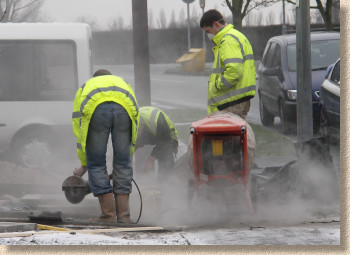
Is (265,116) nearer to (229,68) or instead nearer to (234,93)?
(234,93)

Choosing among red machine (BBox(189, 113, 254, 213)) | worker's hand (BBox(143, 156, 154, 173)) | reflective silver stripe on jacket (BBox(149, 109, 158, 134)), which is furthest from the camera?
worker's hand (BBox(143, 156, 154, 173))

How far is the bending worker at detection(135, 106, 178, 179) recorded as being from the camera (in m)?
7.24

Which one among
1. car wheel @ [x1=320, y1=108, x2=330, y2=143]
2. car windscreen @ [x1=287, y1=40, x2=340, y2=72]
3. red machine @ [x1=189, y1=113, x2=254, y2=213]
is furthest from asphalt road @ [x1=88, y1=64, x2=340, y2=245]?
car windscreen @ [x1=287, y1=40, x2=340, y2=72]

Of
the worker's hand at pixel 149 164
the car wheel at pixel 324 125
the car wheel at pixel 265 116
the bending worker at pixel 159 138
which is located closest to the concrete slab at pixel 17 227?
the bending worker at pixel 159 138

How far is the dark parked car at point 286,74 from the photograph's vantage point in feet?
25.2

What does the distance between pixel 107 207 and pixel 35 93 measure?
3.36 metres

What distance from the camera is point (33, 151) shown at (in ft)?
30.3

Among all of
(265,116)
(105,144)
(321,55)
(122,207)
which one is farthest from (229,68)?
(265,116)

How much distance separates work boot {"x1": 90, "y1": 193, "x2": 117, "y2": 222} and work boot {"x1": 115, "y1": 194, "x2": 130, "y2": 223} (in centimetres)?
4

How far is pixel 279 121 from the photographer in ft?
30.4

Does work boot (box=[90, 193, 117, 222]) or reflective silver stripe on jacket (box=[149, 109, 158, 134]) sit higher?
reflective silver stripe on jacket (box=[149, 109, 158, 134])

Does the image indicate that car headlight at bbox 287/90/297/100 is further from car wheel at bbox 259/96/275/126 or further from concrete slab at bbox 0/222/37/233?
concrete slab at bbox 0/222/37/233

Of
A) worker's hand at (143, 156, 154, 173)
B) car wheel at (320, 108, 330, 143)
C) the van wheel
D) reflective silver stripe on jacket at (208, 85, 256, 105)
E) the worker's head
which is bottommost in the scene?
the van wheel

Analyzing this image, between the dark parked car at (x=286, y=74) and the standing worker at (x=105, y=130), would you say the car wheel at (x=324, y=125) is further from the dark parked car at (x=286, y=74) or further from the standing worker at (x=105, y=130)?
the standing worker at (x=105, y=130)
